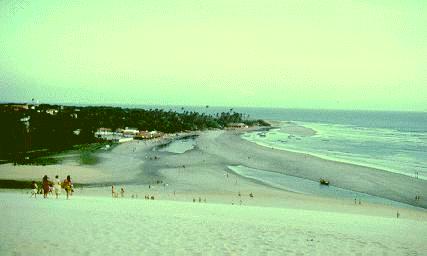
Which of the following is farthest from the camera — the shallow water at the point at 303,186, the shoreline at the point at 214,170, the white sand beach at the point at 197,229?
the shoreline at the point at 214,170

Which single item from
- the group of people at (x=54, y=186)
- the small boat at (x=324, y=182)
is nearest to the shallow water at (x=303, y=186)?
the small boat at (x=324, y=182)

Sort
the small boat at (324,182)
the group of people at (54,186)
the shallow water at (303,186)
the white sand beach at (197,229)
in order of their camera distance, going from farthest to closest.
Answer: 1. the small boat at (324,182)
2. the shallow water at (303,186)
3. the group of people at (54,186)
4. the white sand beach at (197,229)

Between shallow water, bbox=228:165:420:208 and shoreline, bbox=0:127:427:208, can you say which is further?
shoreline, bbox=0:127:427:208

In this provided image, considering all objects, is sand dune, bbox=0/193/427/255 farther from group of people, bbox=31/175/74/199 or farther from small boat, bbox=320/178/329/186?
small boat, bbox=320/178/329/186

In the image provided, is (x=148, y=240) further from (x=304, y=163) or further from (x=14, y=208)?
(x=304, y=163)

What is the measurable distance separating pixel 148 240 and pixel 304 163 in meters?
34.1

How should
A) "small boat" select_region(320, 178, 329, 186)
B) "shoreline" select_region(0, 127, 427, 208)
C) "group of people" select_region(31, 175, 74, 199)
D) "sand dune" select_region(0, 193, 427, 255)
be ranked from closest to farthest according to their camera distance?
"sand dune" select_region(0, 193, 427, 255) < "group of people" select_region(31, 175, 74, 199) < "shoreline" select_region(0, 127, 427, 208) < "small boat" select_region(320, 178, 329, 186)

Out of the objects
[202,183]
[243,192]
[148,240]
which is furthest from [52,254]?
[202,183]

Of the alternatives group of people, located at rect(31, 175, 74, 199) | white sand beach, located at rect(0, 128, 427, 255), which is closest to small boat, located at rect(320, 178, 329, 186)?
white sand beach, located at rect(0, 128, 427, 255)

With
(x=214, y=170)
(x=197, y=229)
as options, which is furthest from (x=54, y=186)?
(x=214, y=170)

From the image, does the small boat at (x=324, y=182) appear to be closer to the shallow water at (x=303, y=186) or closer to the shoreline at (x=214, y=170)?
the shallow water at (x=303, y=186)

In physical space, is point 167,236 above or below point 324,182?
above

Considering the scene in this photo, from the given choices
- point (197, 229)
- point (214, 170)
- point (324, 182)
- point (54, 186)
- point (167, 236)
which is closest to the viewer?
point (167, 236)

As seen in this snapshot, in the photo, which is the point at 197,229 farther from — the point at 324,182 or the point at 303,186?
the point at 324,182
